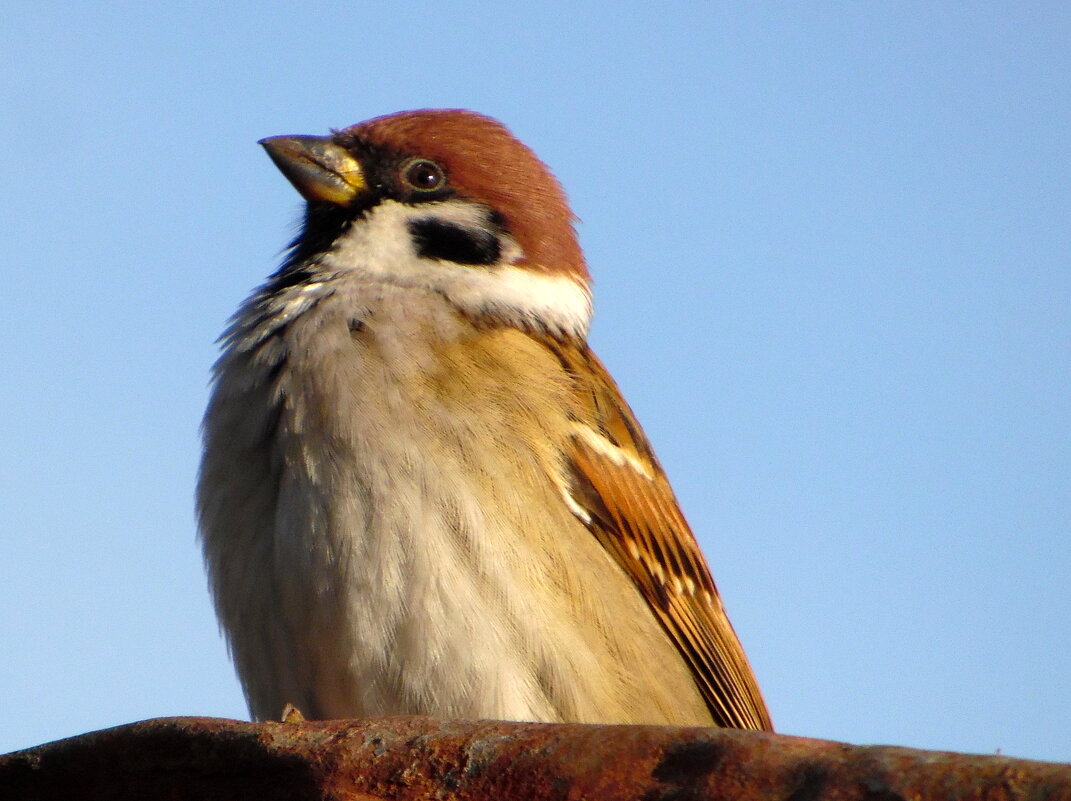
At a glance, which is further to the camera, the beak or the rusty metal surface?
the beak

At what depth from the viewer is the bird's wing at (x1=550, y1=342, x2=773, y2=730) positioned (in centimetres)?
388

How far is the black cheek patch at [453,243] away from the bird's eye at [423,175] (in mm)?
129

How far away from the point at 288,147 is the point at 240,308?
0.58 meters

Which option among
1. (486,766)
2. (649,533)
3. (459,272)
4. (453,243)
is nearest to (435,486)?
(649,533)

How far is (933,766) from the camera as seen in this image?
1233 millimetres

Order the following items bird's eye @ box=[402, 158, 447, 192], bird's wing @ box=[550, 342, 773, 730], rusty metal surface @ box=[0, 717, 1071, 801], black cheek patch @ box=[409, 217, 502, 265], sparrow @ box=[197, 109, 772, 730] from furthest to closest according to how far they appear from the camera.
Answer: bird's eye @ box=[402, 158, 447, 192]
black cheek patch @ box=[409, 217, 502, 265]
bird's wing @ box=[550, 342, 773, 730]
sparrow @ box=[197, 109, 772, 730]
rusty metal surface @ box=[0, 717, 1071, 801]

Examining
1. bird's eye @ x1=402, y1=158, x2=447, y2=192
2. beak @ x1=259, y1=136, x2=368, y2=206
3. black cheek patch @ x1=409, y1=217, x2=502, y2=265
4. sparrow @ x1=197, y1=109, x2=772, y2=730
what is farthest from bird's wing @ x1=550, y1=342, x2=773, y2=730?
beak @ x1=259, y1=136, x2=368, y2=206

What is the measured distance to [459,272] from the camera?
14.0 feet

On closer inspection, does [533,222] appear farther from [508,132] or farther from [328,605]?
[328,605]

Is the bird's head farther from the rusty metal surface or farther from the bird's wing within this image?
the rusty metal surface

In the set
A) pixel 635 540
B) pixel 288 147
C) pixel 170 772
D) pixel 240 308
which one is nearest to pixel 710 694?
pixel 635 540

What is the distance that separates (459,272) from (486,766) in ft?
9.34

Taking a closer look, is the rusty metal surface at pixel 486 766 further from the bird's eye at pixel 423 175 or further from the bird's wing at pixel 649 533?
the bird's eye at pixel 423 175

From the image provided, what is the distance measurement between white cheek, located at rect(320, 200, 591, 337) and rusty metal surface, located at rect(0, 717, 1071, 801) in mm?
2390
